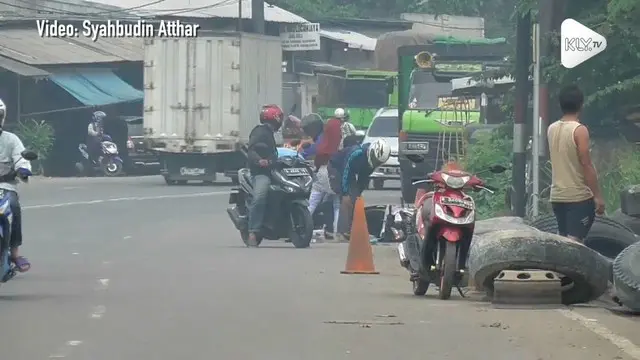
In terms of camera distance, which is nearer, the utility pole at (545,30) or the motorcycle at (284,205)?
the utility pole at (545,30)

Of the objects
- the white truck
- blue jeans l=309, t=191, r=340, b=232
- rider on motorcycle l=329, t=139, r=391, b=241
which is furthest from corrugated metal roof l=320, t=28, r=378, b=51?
rider on motorcycle l=329, t=139, r=391, b=241

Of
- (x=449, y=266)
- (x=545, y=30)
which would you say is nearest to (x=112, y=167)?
(x=545, y=30)

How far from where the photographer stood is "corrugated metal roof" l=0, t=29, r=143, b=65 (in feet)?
130

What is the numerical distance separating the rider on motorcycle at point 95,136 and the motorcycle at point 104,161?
0.30 feet

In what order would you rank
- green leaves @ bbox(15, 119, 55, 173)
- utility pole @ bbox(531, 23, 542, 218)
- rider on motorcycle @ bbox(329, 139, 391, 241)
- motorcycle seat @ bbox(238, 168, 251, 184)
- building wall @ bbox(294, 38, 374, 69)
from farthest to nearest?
building wall @ bbox(294, 38, 374, 69)
green leaves @ bbox(15, 119, 55, 173)
rider on motorcycle @ bbox(329, 139, 391, 241)
motorcycle seat @ bbox(238, 168, 251, 184)
utility pole @ bbox(531, 23, 542, 218)

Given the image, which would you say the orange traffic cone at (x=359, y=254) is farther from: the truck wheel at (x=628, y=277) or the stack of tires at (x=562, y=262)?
the truck wheel at (x=628, y=277)

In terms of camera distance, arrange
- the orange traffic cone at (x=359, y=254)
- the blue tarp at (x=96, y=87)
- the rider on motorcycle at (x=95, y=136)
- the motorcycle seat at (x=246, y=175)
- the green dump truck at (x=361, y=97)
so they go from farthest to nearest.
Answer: the blue tarp at (x=96, y=87), the green dump truck at (x=361, y=97), the rider on motorcycle at (x=95, y=136), the motorcycle seat at (x=246, y=175), the orange traffic cone at (x=359, y=254)

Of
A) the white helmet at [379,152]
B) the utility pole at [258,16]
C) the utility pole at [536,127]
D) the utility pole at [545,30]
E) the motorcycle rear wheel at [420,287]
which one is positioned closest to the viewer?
the motorcycle rear wheel at [420,287]

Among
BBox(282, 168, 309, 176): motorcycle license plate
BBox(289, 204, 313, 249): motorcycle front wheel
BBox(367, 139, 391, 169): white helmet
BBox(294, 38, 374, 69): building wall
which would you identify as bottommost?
BBox(289, 204, 313, 249): motorcycle front wheel

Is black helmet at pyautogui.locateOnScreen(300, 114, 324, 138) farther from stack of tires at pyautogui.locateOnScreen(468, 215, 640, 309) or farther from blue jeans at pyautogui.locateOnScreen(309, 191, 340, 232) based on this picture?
stack of tires at pyautogui.locateOnScreen(468, 215, 640, 309)

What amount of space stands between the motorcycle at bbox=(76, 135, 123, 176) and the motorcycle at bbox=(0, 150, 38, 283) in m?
27.8

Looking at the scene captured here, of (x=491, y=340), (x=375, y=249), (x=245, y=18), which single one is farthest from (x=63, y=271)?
(x=245, y=18)

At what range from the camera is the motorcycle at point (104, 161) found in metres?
39.3

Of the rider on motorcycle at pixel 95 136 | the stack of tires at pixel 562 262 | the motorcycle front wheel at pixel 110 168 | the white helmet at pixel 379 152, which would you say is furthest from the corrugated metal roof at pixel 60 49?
the stack of tires at pixel 562 262
